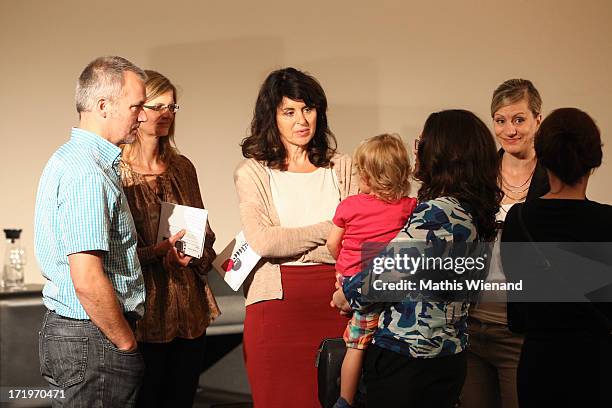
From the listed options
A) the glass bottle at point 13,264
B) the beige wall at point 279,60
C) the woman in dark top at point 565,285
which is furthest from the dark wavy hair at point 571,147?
the glass bottle at point 13,264

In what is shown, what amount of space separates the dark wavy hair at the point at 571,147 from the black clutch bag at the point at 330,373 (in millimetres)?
918

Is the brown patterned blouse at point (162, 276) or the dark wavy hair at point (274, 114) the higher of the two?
the dark wavy hair at point (274, 114)

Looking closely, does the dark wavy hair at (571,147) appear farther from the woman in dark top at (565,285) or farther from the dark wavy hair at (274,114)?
the dark wavy hair at (274,114)

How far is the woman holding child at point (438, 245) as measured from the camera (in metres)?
2.24

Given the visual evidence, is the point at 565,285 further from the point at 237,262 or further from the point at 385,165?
the point at 237,262

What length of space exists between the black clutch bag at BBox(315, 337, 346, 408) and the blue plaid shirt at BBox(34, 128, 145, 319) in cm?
65

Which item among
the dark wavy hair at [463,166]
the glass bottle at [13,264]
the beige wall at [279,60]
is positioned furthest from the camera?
the beige wall at [279,60]

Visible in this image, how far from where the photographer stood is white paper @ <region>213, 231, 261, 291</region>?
120 inches

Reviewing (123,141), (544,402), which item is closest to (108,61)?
(123,141)

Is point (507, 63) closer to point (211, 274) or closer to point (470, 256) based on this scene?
point (211, 274)

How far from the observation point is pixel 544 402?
225 cm

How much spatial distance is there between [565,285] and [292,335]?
1.14 metres

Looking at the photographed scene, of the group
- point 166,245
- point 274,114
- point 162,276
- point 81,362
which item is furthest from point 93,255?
point 274,114

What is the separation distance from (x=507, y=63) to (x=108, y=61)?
3.19 meters
